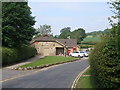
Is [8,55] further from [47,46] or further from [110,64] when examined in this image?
[47,46]

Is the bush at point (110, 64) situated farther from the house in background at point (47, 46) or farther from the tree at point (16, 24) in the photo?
the house in background at point (47, 46)

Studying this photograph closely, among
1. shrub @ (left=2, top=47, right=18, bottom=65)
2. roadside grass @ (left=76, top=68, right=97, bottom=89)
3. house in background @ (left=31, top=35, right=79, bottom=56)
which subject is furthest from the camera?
house in background @ (left=31, top=35, right=79, bottom=56)

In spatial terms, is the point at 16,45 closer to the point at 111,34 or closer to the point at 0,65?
the point at 0,65

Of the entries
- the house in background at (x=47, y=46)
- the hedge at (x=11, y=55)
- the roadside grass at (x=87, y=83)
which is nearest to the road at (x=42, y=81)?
the roadside grass at (x=87, y=83)

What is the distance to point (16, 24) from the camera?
34219 millimetres

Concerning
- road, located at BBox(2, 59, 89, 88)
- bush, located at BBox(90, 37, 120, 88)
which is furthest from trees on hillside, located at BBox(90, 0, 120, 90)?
road, located at BBox(2, 59, 89, 88)

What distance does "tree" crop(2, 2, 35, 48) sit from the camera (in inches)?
1284

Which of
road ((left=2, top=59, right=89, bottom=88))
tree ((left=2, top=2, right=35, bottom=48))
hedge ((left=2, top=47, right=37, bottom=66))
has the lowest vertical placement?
road ((left=2, top=59, right=89, bottom=88))

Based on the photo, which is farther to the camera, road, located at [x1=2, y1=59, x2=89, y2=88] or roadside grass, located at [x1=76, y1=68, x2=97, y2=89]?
road, located at [x1=2, y1=59, x2=89, y2=88]

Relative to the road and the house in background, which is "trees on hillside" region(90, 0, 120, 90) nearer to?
the road

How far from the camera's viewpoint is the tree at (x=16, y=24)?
32625mm

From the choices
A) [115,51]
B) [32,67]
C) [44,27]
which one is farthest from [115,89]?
[44,27]

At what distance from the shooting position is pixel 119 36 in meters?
8.86

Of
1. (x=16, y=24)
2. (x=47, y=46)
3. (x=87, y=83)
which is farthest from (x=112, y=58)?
(x=47, y=46)
